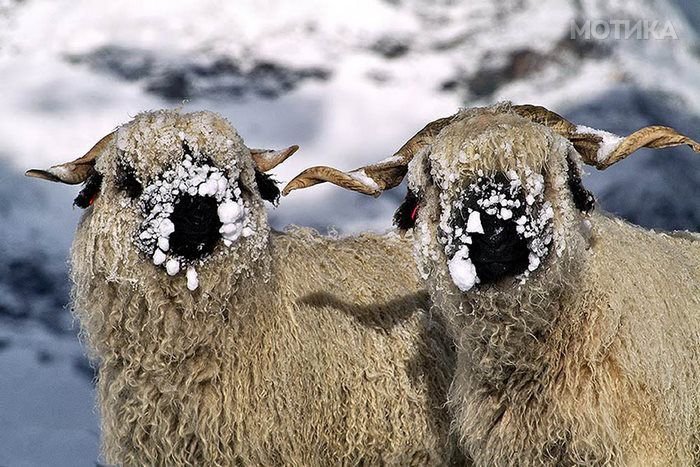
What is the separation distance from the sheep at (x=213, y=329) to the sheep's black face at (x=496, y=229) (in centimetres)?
110

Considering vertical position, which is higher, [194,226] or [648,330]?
[194,226]

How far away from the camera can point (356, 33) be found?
1108 cm

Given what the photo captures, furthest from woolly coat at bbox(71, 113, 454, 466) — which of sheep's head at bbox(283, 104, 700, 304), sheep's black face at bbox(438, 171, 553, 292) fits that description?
sheep's black face at bbox(438, 171, 553, 292)

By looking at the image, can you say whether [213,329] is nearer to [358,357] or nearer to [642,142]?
[358,357]

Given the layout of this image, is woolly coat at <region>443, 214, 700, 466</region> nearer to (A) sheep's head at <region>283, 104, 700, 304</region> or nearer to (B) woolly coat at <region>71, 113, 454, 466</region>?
(A) sheep's head at <region>283, 104, 700, 304</region>

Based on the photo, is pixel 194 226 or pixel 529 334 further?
pixel 194 226

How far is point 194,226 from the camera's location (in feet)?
15.8

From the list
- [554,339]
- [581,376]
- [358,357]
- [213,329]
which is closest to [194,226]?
[213,329]

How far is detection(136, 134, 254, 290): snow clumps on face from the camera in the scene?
4820 mm

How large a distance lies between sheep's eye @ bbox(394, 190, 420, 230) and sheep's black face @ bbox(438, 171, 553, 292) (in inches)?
16.9

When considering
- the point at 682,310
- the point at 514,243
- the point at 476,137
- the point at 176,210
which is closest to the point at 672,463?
the point at 682,310

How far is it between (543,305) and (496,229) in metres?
0.48

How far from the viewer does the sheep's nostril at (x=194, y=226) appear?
4785 mm

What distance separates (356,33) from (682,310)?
6643mm
